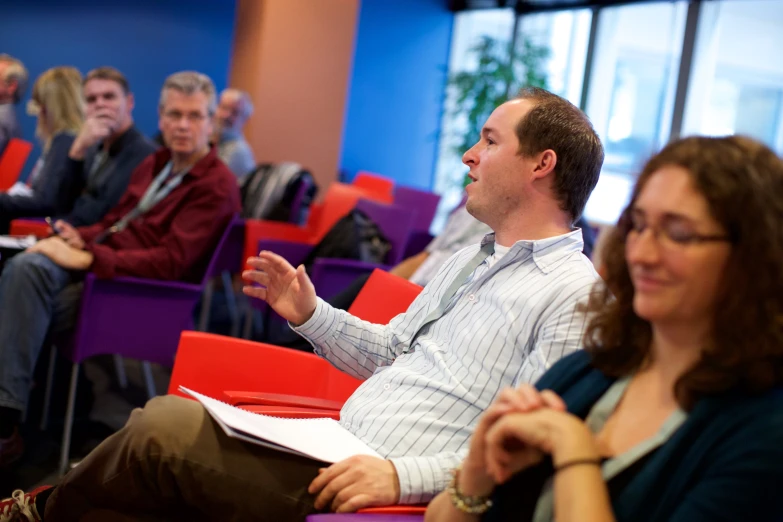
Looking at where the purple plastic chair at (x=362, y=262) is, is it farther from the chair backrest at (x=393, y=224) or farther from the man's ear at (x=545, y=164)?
the man's ear at (x=545, y=164)

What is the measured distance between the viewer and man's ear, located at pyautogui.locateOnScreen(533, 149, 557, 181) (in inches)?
74.3

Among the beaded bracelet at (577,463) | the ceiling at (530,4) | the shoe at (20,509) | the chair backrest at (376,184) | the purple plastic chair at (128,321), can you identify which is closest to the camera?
the beaded bracelet at (577,463)

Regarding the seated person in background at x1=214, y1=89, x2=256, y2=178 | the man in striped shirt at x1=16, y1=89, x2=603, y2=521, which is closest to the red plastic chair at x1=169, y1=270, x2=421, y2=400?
the man in striped shirt at x1=16, y1=89, x2=603, y2=521

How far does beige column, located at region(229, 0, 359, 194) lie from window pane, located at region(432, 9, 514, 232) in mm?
2760

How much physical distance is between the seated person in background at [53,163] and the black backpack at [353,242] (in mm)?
1320

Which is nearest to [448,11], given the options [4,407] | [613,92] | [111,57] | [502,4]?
[502,4]

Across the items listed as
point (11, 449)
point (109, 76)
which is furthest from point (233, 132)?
point (11, 449)

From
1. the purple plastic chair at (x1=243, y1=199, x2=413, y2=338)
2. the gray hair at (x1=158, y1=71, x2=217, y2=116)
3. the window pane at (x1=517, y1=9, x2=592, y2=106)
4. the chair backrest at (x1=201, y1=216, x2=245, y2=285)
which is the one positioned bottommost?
the chair backrest at (x1=201, y1=216, x2=245, y2=285)

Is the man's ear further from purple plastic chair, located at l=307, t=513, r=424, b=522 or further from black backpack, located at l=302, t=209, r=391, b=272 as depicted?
black backpack, located at l=302, t=209, r=391, b=272

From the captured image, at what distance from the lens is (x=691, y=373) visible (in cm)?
109

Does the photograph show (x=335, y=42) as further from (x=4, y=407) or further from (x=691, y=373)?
(x=691, y=373)

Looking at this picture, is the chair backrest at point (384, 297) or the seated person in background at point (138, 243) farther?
the seated person in background at point (138, 243)

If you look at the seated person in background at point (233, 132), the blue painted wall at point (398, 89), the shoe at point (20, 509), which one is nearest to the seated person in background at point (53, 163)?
the seated person in background at point (233, 132)

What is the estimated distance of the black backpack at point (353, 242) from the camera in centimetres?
402
